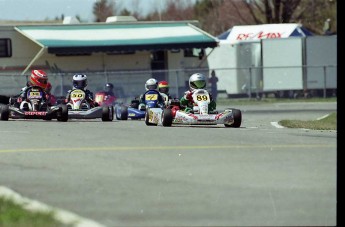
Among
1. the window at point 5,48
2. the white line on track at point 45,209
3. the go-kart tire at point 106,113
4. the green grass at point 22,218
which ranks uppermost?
A: the window at point 5,48

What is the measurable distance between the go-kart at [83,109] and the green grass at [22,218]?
14.4 meters

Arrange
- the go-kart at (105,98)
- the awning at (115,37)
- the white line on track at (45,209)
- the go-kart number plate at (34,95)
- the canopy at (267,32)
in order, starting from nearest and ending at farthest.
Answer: the white line on track at (45,209) < the go-kart number plate at (34,95) < the go-kart at (105,98) < the awning at (115,37) < the canopy at (267,32)

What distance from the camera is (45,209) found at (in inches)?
381

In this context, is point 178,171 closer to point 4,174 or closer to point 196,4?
point 4,174

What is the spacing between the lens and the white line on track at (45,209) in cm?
895

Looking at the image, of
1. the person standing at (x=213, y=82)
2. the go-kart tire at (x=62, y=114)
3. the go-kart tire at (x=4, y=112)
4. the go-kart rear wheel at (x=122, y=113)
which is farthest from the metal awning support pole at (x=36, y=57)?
the go-kart tire at (x=62, y=114)

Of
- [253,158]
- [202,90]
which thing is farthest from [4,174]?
[202,90]

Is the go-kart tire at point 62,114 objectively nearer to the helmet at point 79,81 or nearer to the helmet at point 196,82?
the helmet at point 79,81

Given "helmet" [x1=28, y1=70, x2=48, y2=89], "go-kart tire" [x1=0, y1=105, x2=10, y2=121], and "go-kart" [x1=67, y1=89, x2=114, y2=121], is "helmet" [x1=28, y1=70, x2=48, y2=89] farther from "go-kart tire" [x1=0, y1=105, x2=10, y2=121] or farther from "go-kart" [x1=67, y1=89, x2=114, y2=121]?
"go-kart tire" [x1=0, y1=105, x2=10, y2=121]

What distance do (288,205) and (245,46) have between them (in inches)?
1344

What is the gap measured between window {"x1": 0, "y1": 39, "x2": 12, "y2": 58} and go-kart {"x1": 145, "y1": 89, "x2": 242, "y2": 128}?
670 inches

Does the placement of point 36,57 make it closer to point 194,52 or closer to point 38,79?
point 194,52

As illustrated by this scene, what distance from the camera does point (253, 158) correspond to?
13.3m

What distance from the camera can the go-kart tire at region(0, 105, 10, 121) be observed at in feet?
77.2
